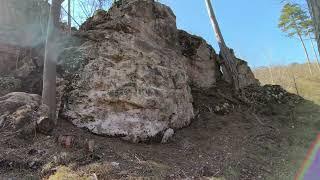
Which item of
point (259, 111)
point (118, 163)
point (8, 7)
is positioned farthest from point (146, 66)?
point (8, 7)

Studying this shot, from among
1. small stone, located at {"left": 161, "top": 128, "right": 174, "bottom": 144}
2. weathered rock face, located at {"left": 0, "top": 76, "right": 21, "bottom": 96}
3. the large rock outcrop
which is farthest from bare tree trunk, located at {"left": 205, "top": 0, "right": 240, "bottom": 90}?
weathered rock face, located at {"left": 0, "top": 76, "right": 21, "bottom": 96}

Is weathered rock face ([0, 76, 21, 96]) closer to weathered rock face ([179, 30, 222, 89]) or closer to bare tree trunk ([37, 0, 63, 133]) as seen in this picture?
bare tree trunk ([37, 0, 63, 133])

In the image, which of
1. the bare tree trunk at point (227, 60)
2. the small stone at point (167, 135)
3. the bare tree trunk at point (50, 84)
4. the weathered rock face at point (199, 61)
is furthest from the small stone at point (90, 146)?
the bare tree trunk at point (227, 60)

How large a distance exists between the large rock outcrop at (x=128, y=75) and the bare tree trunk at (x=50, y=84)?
2.72 feet

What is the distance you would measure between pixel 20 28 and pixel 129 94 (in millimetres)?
6108

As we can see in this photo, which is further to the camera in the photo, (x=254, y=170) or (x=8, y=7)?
(x=8, y=7)

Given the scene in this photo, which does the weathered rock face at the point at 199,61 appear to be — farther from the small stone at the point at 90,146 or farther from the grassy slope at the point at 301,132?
the small stone at the point at 90,146

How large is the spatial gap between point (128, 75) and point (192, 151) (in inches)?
110

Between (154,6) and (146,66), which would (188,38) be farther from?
(146,66)

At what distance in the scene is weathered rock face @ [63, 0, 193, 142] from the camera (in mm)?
9258

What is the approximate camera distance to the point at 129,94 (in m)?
9.65

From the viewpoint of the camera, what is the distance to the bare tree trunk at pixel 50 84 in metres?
8.17

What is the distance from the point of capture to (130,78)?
1003cm

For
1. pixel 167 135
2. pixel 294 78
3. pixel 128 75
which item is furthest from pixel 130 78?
pixel 294 78
